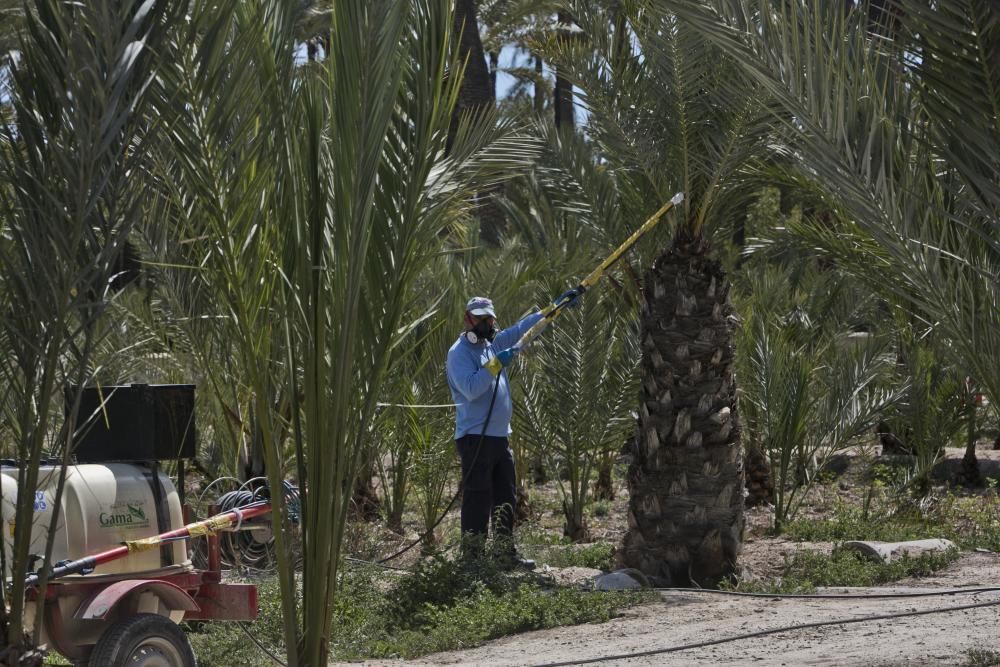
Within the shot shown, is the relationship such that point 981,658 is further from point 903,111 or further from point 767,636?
point 903,111

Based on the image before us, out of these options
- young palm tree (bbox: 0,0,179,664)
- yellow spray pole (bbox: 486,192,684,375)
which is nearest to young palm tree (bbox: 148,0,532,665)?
young palm tree (bbox: 0,0,179,664)

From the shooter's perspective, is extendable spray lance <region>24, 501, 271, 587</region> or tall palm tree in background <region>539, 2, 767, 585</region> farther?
tall palm tree in background <region>539, 2, 767, 585</region>

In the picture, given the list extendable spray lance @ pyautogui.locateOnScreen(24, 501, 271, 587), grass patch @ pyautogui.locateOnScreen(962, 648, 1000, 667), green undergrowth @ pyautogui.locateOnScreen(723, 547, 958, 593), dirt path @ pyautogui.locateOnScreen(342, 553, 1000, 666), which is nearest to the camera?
extendable spray lance @ pyautogui.locateOnScreen(24, 501, 271, 587)

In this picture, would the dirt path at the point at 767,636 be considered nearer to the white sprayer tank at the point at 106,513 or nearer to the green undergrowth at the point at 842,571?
the green undergrowth at the point at 842,571

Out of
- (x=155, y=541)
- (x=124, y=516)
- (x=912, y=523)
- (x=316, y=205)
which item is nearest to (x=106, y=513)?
(x=124, y=516)

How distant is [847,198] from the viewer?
4.46 meters

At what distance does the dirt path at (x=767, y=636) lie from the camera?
532 cm

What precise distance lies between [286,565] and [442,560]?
306cm

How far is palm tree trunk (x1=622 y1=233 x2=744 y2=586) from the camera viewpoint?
769 cm

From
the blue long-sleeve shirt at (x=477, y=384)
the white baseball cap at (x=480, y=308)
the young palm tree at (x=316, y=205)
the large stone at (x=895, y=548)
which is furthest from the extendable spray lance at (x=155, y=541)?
the large stone at (x=895, y=548)

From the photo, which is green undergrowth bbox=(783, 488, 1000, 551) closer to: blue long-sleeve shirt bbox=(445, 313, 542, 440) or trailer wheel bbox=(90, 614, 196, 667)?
blue long-sleeve shirt bbox=(445, 313, 542, 440)

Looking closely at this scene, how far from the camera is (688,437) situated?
773cm

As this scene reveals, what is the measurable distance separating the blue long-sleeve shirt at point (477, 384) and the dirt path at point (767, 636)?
1518 millimetres

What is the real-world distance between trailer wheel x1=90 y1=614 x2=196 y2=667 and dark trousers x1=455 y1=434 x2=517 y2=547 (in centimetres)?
283
